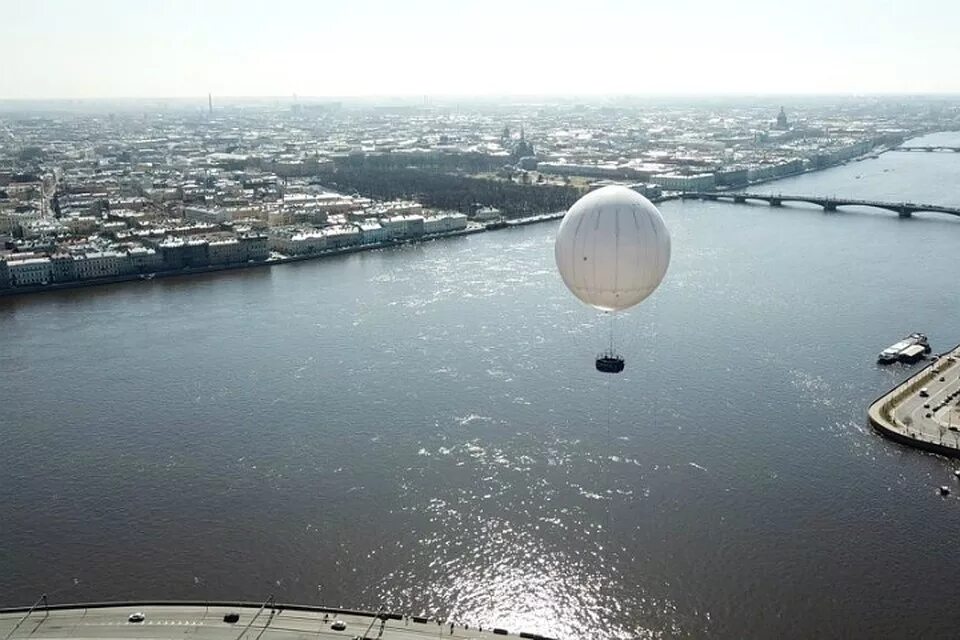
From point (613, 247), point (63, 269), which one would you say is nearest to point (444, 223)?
point (63, 269)


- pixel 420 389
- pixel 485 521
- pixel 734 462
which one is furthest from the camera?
pixel 420 389

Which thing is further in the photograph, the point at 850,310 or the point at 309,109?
the point at 309,109

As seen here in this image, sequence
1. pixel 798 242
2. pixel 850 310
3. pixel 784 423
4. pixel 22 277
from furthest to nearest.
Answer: pixel 798 242 < pixel 22 277 < pixel 850 310 < pixel 784 423

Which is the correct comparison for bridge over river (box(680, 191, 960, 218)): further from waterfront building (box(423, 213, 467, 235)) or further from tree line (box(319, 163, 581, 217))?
waterfront building (box(423, 213, 467, 235))

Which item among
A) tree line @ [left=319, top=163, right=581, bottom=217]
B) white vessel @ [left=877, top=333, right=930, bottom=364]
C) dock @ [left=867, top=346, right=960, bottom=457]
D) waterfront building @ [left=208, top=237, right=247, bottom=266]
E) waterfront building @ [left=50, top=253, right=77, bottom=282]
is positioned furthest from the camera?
tree line @ [left=319, top=163, right=581, bottom=217]

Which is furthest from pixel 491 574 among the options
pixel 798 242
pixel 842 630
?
pixel 798 242

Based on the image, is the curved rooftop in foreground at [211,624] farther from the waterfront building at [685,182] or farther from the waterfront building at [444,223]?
the waterfront building at [685,182]

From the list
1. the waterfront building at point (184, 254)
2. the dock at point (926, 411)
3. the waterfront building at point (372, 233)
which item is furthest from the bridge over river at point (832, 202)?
the waterfront building at point (184, 254)

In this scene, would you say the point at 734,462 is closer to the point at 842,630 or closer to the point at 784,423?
the point at 784,423

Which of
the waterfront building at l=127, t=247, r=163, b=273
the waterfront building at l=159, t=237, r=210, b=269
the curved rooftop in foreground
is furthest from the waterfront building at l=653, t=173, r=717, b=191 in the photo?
the curved rooftop in foreground
